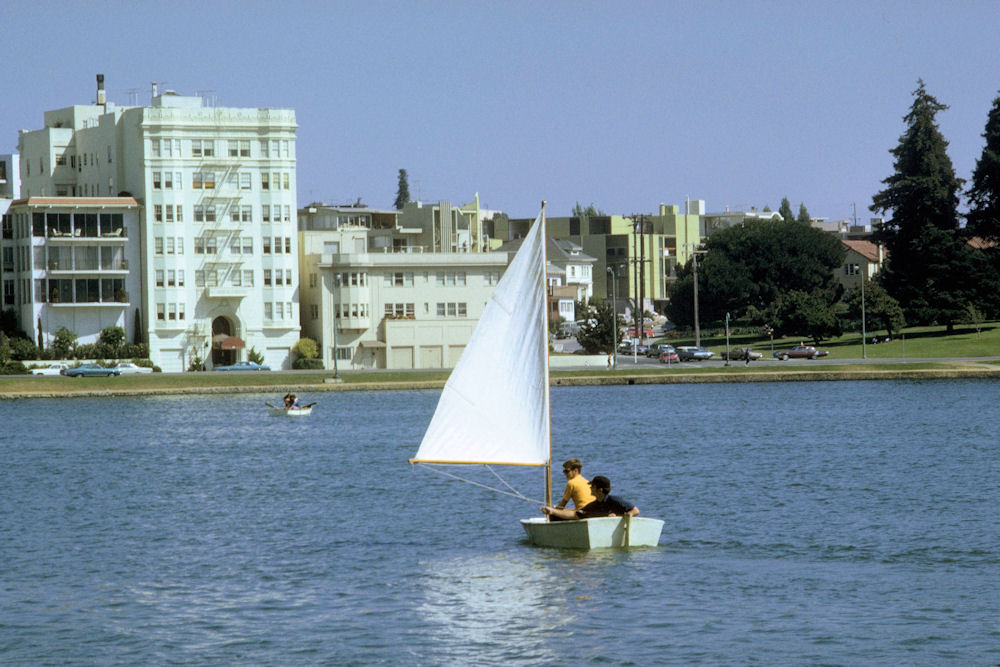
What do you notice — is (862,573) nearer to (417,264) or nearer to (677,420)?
(677,420)

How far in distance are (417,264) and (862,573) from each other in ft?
341

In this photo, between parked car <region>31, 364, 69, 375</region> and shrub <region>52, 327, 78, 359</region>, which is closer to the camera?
parked car <region>31, 364, 69, 375</region>

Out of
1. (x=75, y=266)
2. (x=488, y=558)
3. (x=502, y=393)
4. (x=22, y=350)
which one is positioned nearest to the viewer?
(x=502, y=393)

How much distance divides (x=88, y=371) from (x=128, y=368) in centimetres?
458

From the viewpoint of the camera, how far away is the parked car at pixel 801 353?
5177 inches

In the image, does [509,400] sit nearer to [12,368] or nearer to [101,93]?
[12,368]

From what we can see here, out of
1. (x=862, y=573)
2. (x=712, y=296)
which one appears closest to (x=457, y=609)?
(x=862, y=573)

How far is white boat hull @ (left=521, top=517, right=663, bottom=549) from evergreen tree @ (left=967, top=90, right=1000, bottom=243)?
116414mm

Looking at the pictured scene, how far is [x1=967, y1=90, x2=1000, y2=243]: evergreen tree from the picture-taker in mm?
142875

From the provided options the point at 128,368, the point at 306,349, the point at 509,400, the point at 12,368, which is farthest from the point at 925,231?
the point at 509,400

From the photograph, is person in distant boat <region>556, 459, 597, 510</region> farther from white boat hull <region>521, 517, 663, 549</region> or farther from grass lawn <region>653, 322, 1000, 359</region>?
grass lawn <region>653, 322, 1000, 359</region>

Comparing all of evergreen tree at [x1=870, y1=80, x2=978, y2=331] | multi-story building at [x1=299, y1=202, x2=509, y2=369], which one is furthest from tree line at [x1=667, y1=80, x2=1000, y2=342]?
multi-story building at [x1=299, y1=202, x2=509, y2=369]

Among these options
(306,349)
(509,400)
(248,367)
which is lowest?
(248,367)

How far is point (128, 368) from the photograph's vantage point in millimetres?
121812
